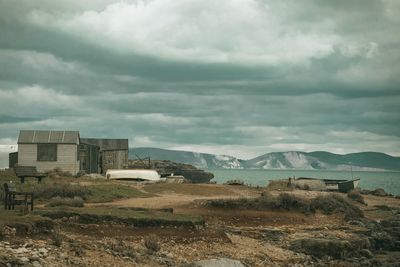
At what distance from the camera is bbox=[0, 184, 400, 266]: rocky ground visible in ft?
53.5

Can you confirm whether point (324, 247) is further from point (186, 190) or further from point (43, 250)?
point (186, 190)

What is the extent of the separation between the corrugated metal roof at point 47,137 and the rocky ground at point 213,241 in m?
25.7

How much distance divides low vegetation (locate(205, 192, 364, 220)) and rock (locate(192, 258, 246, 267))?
10403mm

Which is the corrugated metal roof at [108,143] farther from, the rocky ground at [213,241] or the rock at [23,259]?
the rock at [23,259]

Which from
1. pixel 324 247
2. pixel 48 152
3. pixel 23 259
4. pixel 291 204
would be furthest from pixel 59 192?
pixel 48 152


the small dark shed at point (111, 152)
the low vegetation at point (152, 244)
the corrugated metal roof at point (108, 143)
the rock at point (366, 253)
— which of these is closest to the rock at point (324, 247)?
the rock at point (366, 253)

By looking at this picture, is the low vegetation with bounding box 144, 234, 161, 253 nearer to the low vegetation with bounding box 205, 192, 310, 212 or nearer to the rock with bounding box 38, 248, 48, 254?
the rock with bounding box 38, 248, 48, 254

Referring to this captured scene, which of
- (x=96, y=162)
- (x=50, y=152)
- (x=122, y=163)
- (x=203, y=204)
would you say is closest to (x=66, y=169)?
(x=50, y=152)

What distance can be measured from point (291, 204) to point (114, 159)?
140 feet

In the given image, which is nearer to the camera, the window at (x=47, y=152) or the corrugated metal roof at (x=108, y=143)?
the window at (x=47, y=152)

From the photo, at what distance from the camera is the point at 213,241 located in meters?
21.1

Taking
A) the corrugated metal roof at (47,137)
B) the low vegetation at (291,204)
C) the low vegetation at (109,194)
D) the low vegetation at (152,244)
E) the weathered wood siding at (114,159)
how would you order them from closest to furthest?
the low vegetation at (152,244)
the low vegetation at (291,204)
the low vegetation at (109,194)
the corrugated metal roof at (47,137)
the weathered wood siding at (114,159)

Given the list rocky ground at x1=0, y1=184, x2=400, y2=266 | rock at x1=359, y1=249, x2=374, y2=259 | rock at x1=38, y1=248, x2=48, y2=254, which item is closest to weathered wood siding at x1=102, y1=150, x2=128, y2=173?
rocky ground at x1=0, y1=184, x2=400, y2=266

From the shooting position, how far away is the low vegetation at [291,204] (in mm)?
28938
